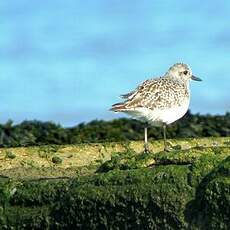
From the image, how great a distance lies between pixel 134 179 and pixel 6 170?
3.41 metres

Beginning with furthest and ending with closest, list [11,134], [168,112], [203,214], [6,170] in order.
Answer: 1. [11,134]
2. [168,112]
3. [6,170]
4. [203,214]

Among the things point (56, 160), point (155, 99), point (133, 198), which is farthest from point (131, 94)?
point (133, 198)

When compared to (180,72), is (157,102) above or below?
below

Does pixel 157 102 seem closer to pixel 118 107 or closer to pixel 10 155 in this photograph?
Answer: pixel 118 107

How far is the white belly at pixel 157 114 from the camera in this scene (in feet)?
44.8

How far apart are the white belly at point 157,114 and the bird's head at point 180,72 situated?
3.73ft

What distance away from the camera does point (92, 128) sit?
1942 centimetres

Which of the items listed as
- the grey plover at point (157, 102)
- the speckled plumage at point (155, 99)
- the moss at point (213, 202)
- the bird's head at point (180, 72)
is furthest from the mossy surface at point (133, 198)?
the bird's head at point (180, 72)

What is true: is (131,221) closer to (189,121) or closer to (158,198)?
(158,198)

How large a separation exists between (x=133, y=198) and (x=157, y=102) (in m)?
5.69

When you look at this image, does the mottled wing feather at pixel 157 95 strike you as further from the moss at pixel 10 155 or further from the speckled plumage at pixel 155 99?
the moss at pixel 10 155

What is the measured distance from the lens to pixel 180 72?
1559 centimetres

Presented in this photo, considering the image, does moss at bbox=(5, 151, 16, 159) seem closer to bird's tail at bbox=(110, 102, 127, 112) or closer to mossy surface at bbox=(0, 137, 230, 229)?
bird's tail at bbox=(110, 102, 127, 112)

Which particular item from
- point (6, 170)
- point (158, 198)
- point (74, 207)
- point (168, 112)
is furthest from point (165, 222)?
point (168, 112)
